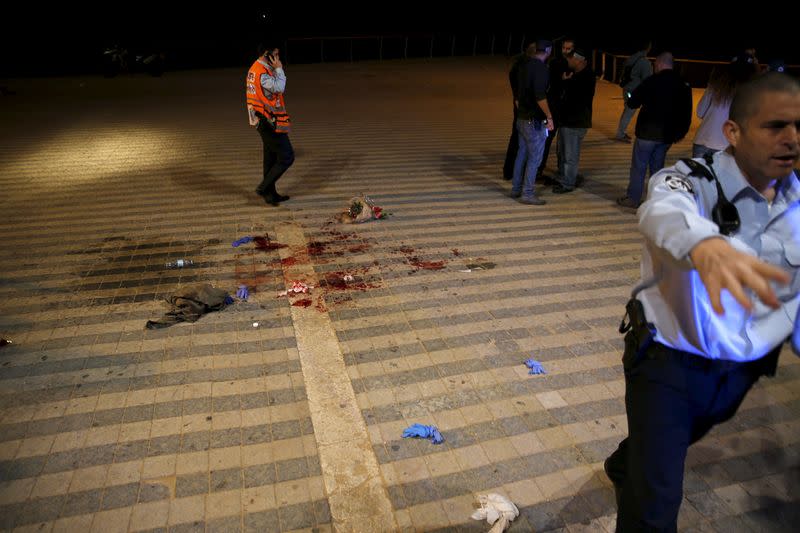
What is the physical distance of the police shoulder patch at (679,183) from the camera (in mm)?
1946

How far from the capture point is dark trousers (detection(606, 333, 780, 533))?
200 centimetres

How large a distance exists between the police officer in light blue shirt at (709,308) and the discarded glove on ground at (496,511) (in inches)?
30.1

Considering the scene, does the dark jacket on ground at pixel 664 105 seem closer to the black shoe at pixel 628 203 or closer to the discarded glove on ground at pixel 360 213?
the black shoe at pixel 628 203

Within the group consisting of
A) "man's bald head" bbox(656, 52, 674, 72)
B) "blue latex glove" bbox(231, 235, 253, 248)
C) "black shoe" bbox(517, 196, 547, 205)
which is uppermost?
"man's bald head" bbox(656, 52, 674, 72)

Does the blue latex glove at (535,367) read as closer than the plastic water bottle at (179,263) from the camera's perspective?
Yes

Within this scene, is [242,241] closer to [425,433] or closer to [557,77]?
[425,433]

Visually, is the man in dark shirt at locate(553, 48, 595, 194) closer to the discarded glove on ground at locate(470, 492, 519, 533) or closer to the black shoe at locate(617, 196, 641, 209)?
the black shoe at locate(617, 196, 641, 209)

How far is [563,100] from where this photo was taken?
23.9 ft

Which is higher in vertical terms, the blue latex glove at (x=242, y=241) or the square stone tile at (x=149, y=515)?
the blue latex glove at (x=242, y=241)

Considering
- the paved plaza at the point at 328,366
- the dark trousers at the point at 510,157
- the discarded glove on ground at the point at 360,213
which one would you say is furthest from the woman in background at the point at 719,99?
the discarded glove on ground at the point at 360,213

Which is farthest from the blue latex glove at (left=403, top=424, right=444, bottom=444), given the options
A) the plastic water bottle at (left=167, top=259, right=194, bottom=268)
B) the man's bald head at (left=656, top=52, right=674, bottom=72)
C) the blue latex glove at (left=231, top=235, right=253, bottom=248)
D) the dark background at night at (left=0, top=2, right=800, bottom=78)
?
the dark background at night at (left=0, top=2, right=800, bottom=78)

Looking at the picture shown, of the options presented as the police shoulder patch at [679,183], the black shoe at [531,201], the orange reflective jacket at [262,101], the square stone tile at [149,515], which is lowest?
the square stone tile at [149,515]

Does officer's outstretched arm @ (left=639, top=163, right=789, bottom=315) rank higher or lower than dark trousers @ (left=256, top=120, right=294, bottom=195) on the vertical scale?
higher

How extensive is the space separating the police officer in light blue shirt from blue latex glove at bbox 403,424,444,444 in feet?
4.44
